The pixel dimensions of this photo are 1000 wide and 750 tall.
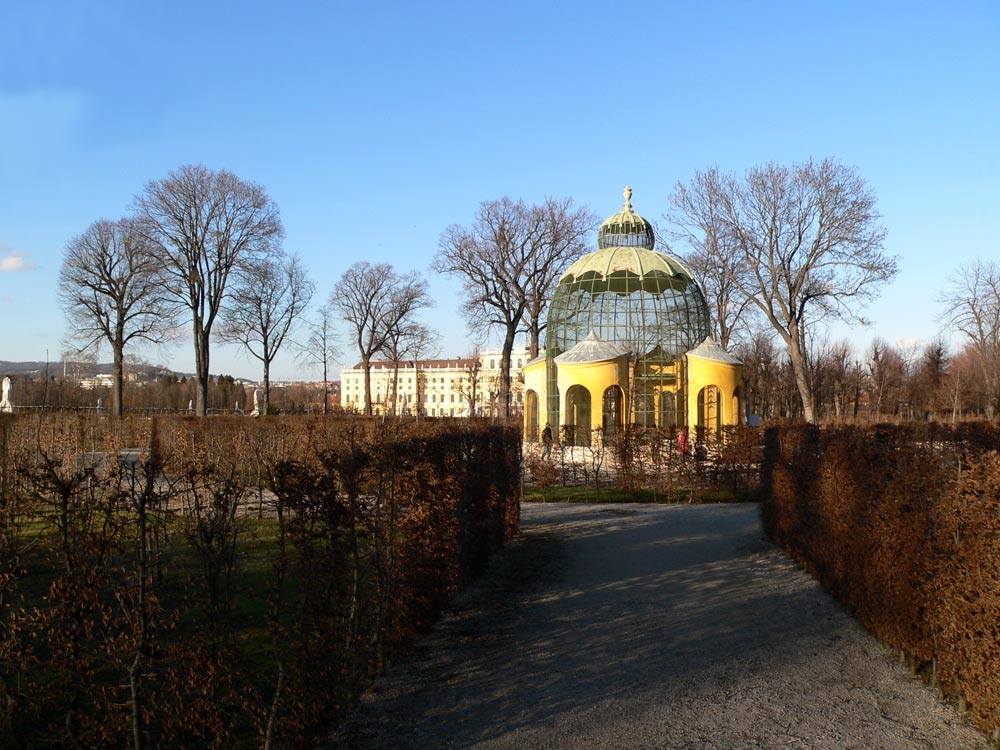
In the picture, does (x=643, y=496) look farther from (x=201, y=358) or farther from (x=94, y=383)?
(x=94, y=383)

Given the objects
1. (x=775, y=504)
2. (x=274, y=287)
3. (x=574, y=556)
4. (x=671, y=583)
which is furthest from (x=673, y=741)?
(x=274, y=287)

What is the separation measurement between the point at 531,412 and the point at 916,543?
27008 millimetres

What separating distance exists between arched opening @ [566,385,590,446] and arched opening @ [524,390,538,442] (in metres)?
2.14

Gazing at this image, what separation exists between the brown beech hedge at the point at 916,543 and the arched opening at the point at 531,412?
22429 millimetres

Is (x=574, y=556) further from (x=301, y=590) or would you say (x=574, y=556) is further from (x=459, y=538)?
(x=301, y=590)

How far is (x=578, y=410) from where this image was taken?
101 ft

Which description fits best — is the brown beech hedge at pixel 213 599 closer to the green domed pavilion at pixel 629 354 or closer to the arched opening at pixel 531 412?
the green domed pavilion at pixel 629 354

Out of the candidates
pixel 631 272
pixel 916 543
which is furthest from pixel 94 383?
pixel 916 543

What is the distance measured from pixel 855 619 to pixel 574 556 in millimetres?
4044

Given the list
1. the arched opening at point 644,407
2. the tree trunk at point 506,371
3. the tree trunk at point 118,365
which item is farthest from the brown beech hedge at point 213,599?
the tree trunk at point 118,365

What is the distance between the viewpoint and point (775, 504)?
1164 centimetres

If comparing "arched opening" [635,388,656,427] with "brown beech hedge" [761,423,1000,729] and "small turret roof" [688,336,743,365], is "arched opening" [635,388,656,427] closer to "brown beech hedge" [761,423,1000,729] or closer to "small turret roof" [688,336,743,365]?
"small turret roof" [688,336,743,365]

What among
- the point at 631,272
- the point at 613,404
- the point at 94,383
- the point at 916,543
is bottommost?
the point at 916,543

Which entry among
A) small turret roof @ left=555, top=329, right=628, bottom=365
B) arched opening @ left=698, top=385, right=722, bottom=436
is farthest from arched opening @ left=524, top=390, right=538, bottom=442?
arched opening @ left=698, top=385, right=722, bottom=436
